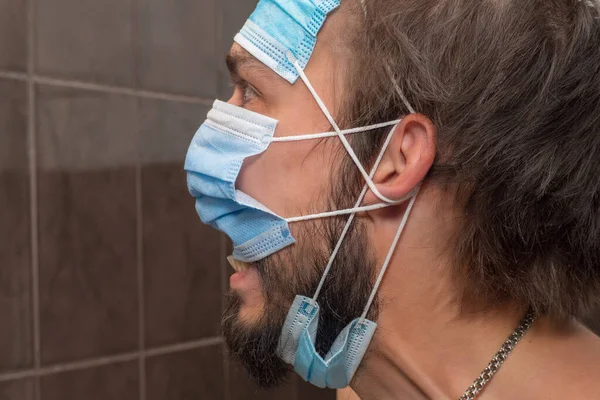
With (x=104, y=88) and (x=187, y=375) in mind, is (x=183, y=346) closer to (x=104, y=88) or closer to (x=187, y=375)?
(x=187, y=375)

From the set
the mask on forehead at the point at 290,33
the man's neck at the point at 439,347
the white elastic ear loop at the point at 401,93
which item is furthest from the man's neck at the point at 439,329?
the mask on forehead at the point at 290,33

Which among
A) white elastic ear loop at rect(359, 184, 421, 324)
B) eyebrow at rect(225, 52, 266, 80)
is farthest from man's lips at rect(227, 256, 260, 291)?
eyebrow at rect(225, 52, 266, 80)

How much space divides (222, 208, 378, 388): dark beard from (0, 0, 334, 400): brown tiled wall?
0.46 meters

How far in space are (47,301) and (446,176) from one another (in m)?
0.74

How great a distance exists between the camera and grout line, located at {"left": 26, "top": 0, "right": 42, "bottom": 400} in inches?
41.8

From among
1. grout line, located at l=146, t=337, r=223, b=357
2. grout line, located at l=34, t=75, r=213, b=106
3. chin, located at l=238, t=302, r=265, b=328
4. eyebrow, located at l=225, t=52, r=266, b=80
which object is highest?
grout line, located at l=34, t=75, r=213, b=106

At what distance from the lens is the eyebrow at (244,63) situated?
2.59 ft

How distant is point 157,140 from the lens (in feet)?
4.18

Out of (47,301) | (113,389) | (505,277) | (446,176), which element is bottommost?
(113,389)

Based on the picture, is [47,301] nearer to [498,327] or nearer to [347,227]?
[347,227]

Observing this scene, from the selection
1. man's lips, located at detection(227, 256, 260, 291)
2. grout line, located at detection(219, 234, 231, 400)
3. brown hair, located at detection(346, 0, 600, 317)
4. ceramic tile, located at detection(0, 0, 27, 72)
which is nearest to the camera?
brown hair, located at detection(346, 0, 600, 317)

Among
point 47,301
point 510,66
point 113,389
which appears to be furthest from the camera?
point 113,389

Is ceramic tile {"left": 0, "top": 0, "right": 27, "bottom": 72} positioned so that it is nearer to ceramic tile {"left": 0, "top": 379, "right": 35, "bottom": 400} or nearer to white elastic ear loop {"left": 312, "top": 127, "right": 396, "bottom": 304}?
ceramic tile {"left": 0, "top": 379, "right": 35, "bottom": 400}

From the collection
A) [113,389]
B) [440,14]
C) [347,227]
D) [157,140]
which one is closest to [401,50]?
[440,14]
